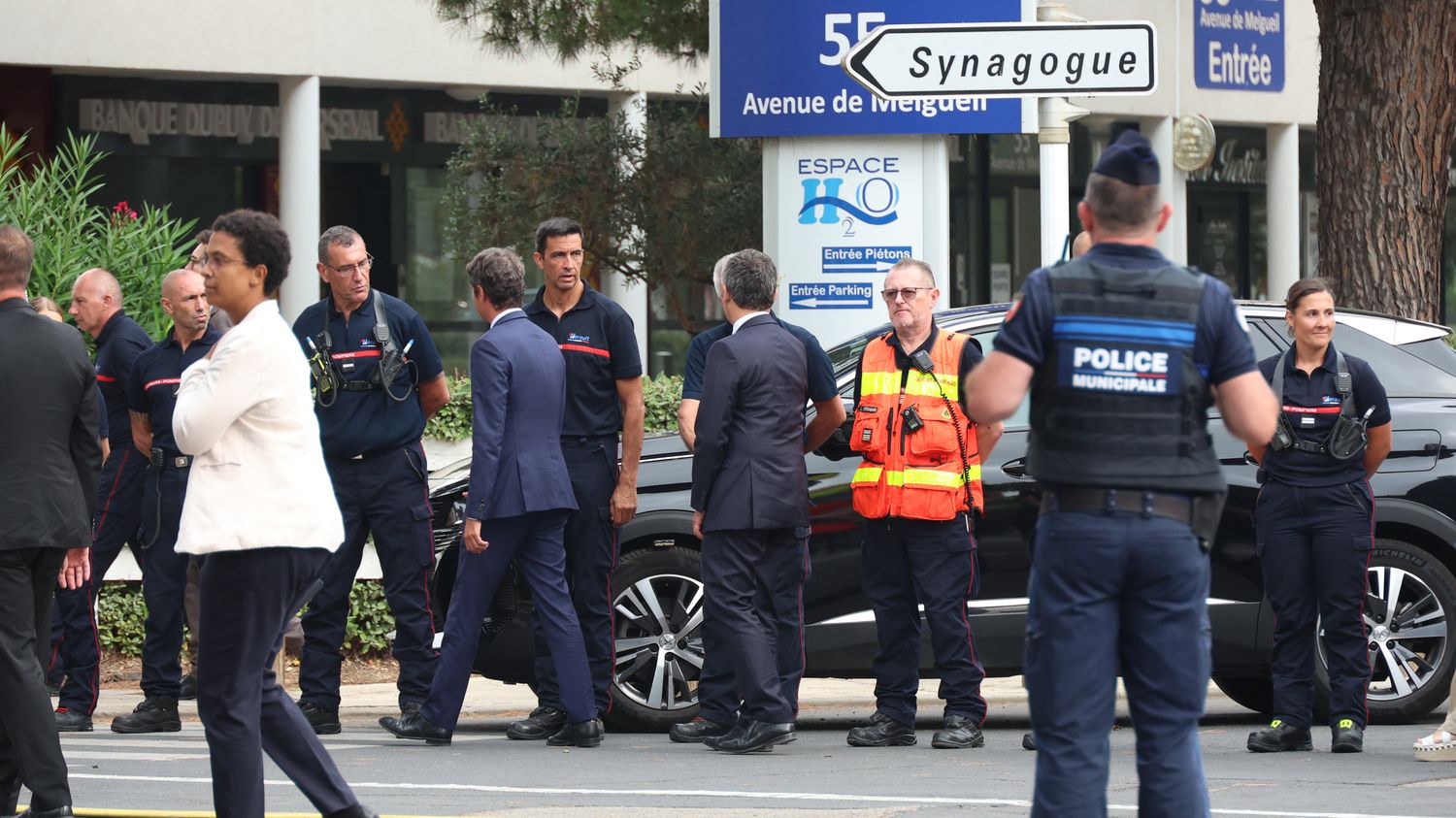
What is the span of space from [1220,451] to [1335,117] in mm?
4682

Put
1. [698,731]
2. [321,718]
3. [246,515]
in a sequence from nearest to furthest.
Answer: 1. [246,515]
2. [698,731]
3. [321,718]

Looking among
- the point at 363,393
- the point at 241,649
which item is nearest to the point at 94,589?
the point at 363,393

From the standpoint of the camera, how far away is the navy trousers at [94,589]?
9695 millimetres

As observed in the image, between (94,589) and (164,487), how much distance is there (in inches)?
26.0

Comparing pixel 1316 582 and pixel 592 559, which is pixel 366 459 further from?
pixel 1316 582

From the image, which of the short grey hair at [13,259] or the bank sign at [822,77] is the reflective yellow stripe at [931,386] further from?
the bank sign at [822,77]

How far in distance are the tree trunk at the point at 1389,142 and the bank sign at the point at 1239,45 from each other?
32.5ft

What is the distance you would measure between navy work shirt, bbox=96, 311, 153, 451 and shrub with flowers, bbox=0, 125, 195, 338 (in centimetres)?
259

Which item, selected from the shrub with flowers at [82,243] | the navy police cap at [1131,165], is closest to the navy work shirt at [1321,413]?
the navy police cap at [1131,165]

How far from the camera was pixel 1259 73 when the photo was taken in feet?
84.6

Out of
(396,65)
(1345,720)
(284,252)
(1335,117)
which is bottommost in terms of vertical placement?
(1345,720)

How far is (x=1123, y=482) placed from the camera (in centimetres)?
500

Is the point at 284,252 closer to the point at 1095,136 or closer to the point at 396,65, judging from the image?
the point at 396,65

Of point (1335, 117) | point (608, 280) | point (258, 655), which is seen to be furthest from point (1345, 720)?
point (608, 280)
